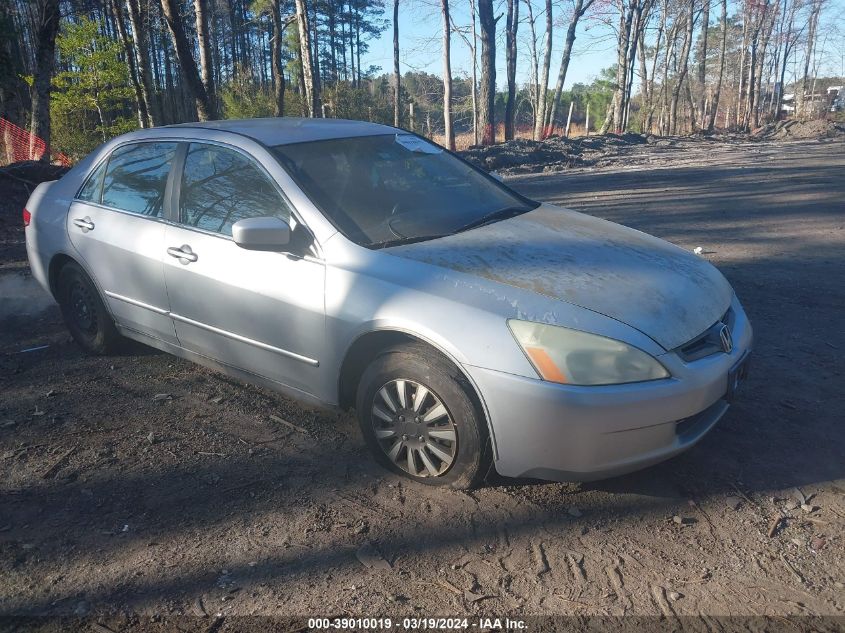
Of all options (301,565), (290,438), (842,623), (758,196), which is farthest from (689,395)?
(758,196)

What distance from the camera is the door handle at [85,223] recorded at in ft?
14.9

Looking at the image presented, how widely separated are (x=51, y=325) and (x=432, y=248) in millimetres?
3986

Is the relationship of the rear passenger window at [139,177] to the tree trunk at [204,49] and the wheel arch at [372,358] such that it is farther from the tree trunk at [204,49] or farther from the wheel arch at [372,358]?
the tree trunk at [204,49]

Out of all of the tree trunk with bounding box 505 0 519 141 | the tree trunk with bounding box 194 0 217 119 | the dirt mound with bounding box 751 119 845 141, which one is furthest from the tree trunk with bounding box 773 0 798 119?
the tree trunk with bounding box 194 0 217 119

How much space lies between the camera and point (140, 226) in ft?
13.8

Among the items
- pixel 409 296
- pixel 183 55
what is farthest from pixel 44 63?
pixel 409 296

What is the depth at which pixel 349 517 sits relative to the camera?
9.81 ft

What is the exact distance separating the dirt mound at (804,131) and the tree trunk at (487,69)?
60.7 ft

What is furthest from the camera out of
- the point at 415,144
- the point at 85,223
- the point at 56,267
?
the point at 56,267

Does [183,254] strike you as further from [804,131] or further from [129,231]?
[804,131]

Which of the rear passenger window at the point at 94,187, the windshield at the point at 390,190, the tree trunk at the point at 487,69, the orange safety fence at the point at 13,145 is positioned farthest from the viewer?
the tree trunk at the point at 487,69

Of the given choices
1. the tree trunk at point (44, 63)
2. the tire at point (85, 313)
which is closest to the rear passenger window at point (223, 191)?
the tire at point (85, 313)

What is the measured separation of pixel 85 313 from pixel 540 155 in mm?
17880

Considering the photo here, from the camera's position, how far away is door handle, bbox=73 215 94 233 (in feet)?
14.9
